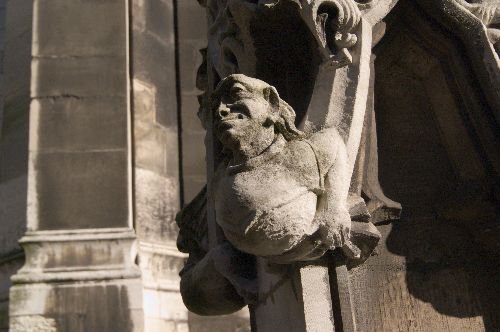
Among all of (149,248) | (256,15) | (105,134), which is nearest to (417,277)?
(256,15)

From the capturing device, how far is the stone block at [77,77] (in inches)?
190

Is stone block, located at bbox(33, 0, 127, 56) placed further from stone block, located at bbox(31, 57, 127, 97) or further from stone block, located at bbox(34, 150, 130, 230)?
stone block, located at bbox(34, 150, 130, 230)

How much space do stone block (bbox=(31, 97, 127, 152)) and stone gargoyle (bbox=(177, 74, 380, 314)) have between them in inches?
122

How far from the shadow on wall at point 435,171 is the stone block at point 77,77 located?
9.78 ft

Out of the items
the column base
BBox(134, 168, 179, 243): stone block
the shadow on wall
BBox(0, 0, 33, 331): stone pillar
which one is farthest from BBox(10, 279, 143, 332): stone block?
the shadow on wall

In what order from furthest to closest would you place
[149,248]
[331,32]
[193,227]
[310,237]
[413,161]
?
[149,248] → [193,227] → [413,161] → [331,32] → [310,237]

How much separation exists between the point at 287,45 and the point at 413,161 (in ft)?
1.95

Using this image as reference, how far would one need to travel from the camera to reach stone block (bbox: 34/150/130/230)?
14.5ft

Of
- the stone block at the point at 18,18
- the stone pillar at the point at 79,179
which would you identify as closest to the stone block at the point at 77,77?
the stone pillar at the point at 79,179

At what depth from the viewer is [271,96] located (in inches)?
66.7

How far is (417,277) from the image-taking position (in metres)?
2.02

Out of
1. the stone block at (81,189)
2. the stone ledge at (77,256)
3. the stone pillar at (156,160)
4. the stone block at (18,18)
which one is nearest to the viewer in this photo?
the stone ledge at (77,256)

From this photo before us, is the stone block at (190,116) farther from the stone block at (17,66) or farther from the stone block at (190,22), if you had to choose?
the stone block at (17,66)

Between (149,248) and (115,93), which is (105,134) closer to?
(115,93)
